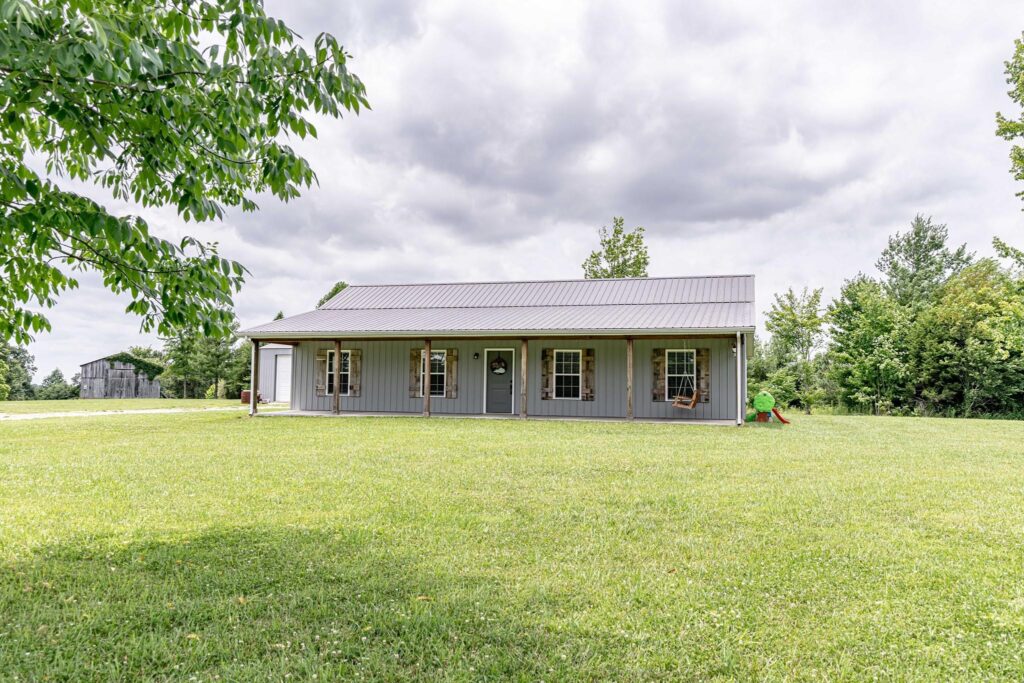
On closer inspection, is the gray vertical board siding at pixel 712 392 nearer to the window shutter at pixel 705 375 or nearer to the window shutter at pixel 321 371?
the window shutter at pixel 705 375

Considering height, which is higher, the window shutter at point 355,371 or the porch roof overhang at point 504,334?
the porch roof overhang at point 504,334

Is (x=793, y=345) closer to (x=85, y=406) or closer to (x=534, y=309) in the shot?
(x=534, y=309)

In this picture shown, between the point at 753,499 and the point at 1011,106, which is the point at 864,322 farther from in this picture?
the point at 753,499

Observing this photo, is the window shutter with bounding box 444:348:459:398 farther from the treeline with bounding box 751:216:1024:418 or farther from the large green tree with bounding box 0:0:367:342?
the large green tree with bounding box 0:0:367:342

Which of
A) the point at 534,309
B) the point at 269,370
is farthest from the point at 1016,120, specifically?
the point at 269,370

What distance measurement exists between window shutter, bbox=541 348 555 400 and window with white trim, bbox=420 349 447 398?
280cm

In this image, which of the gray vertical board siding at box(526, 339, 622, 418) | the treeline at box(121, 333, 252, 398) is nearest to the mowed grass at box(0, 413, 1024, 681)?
the gray vertical board siding at box(526, 339, 622, 418)

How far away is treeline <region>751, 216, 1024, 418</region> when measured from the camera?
2188 centimetres

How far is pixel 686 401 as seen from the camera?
585 inches

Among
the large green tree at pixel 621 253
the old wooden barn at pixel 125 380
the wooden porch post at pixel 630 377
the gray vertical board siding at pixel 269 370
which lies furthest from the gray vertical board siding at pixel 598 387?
the old wooden barn at pixel 125 380

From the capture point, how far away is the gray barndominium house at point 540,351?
1527 centimetres

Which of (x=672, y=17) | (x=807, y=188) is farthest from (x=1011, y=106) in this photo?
(x=672, y=17)

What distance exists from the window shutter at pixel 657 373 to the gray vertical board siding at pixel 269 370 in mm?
17081

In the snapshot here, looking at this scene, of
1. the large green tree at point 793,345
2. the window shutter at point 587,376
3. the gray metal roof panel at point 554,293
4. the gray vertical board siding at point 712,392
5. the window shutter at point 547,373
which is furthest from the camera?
the large green tree at point 793,345
